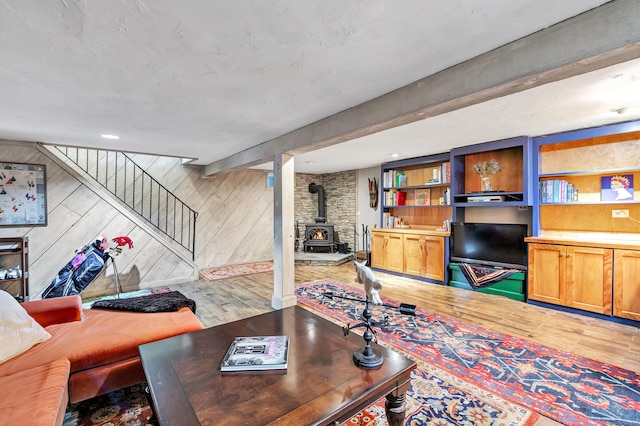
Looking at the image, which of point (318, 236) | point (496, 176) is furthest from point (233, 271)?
point (496, 176)

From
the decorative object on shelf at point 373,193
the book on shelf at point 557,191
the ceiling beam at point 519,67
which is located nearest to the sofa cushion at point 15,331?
the ceiling beam at point 519,67

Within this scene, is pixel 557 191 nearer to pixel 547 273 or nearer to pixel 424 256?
pixel 547 273

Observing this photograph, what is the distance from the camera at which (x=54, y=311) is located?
7.70 ft

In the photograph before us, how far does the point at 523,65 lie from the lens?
64.7 inches

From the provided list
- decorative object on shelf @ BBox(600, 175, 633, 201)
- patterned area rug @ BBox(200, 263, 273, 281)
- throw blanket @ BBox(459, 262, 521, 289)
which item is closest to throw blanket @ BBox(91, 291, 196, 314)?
patterned area rug @ BBox(200, 263, 273, 281)

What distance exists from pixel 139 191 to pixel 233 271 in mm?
2486

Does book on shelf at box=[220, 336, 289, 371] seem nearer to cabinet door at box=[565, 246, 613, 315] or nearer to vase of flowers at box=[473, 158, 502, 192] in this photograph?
cabinet door at box=[565, 246, 613, 315]

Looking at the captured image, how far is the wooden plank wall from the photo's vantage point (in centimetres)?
430

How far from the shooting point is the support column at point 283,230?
12.5ft

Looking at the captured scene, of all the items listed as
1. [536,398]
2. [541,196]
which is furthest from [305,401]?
[541,196]

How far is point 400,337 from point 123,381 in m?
2.36

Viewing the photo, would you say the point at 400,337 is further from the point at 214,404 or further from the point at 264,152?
the point at 264,152

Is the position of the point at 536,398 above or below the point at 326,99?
below

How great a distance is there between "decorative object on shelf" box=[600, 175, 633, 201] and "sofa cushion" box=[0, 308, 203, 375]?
195 inches
